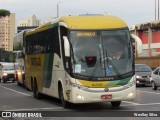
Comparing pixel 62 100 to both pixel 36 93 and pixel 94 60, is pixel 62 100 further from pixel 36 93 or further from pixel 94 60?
pixel 36 93

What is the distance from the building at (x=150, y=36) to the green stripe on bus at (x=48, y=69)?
60.8 m

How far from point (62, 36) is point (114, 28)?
1.90m

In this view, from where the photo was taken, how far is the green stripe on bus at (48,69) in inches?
719

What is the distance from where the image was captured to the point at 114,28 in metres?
15.7

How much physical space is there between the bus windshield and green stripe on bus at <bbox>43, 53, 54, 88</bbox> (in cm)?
272

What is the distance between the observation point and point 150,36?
82.2 metres

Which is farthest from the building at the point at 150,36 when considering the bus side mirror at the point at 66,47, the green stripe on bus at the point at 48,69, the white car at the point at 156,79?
the bus side mirror at the point at 66,47

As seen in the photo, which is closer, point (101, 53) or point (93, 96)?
point (93, 96)

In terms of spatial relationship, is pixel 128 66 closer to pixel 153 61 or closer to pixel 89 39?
pixel 89 39

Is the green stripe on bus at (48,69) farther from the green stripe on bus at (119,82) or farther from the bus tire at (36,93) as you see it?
the green stripe on bus at (119,82)

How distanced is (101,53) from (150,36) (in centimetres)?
6812

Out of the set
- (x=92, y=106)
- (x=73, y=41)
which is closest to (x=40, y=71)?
(x=92, y=106)

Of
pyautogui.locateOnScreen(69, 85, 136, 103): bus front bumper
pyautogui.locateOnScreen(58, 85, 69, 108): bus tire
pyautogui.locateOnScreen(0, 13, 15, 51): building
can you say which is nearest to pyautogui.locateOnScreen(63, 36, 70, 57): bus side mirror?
pyautogui.locateOnScreen(69, 85, 136, 103): bus front bumper

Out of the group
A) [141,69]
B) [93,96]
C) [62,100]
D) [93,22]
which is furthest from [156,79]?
[93,96]
